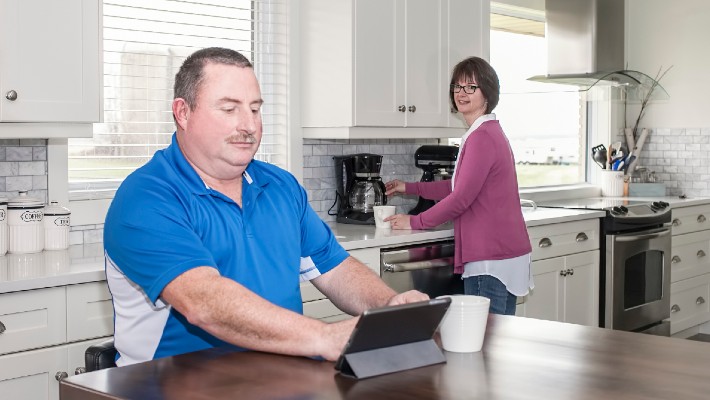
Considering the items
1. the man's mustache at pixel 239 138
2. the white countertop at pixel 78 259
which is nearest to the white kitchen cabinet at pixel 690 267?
the white countertop at pixel 78 259

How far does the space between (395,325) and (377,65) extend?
2690 mm

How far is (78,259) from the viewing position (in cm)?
317

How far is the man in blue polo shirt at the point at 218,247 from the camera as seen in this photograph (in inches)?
72.7

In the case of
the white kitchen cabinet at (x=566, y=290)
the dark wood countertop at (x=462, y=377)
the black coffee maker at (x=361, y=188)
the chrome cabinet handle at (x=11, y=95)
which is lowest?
the white kitchen cabinet at (x=566, y=290)

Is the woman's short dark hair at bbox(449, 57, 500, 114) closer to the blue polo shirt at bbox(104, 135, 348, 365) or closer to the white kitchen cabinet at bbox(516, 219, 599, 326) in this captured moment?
the white kitchen cabinet at bbox(516, 219, 599, 326)

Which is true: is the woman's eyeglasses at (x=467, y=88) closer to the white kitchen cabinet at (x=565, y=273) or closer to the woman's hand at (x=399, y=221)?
the woman's hand at (x=399, y=221)

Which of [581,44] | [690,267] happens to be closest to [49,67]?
[581,44]

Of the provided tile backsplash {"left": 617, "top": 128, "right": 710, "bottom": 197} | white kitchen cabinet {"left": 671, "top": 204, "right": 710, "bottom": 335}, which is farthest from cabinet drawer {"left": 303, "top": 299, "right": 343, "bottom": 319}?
tile backsplash {"left": 617, "top": 128, "right": 710, "bottom": 197}

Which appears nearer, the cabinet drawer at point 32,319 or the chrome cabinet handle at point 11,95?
the cabinet drawer at point 32,319

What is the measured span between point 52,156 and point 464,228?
1.66 m

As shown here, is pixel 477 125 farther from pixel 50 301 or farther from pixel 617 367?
pixel 617 367

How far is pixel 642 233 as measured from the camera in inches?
212

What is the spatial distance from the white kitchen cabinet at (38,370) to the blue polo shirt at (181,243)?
78cm

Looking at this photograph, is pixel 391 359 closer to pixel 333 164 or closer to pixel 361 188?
pixel 361 188
